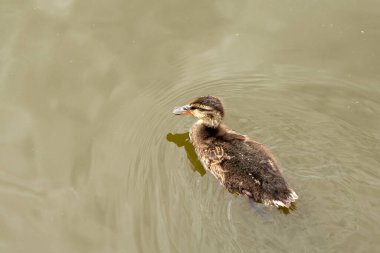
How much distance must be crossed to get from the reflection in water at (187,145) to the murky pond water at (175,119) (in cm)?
2

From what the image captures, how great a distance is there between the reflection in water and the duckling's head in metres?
0.27

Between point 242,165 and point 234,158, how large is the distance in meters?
0.12

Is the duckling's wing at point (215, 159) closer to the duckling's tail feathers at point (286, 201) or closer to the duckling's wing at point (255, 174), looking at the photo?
the duckling's wing at point (255, 174)

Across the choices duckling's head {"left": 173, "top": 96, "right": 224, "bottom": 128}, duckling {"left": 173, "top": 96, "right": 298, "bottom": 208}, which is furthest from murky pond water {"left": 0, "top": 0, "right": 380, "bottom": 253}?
duckling's head {"left": 173, "top": 96, "right": 224, "bottom": 128}

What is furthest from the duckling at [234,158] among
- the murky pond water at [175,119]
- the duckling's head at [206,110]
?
the murky pond water at [175,119]

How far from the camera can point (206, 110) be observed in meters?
4.70

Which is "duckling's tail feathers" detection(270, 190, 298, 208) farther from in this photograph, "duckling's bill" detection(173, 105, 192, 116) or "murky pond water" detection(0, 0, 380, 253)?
"duckling's bill" detection(173, 105, 192, 116)

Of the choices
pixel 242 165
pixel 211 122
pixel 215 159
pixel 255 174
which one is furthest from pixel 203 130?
pixel 255 174

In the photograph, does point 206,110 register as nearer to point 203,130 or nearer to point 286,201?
point 203,130

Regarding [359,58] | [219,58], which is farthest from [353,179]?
[219,58]

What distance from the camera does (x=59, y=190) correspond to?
15.2 ft

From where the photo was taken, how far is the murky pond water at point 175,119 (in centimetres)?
422

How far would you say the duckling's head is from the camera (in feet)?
15.2

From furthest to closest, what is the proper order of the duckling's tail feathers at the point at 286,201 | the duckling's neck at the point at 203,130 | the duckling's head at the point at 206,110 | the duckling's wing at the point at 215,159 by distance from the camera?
the duckling's neck at the point at 203,130 < the duckling's head at the point at 206,110 < the duckling's wing at the point at 215,159 < the duckling's tail feathers at the point at 286,201
